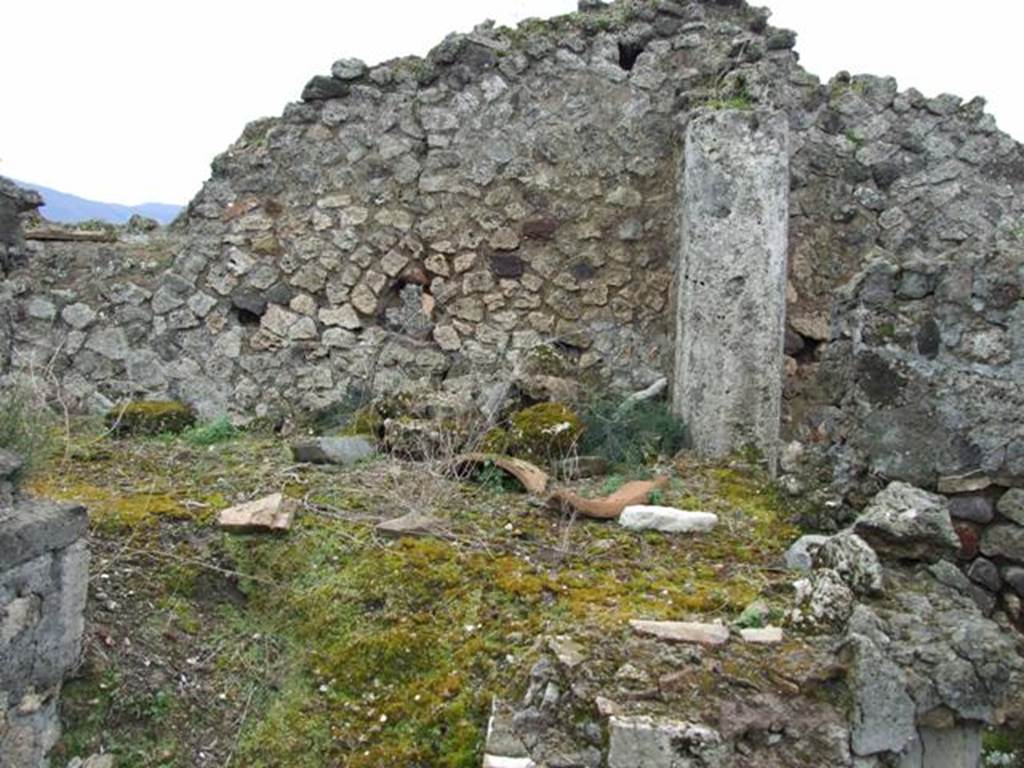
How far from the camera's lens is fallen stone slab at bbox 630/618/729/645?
322 cm

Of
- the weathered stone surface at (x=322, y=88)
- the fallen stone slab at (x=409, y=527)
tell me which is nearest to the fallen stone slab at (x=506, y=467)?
the fallen stone slab at (x=409, y=527)

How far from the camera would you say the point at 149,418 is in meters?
6.43

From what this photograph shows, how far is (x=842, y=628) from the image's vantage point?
3.31 metres

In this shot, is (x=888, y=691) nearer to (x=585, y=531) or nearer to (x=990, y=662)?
(x=990, y=662)

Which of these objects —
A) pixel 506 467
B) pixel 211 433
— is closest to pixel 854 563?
pixel 506 467

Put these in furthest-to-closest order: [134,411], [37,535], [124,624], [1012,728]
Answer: [134,411] → [124,624] → [1012,728] → [37,535]

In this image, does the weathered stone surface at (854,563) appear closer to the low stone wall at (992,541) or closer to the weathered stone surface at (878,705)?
the weathered stone surface at (878,705)

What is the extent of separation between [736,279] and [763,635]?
3.16 metres

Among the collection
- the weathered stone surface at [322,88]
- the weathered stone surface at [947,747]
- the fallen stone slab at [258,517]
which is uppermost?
the weathered stone surface at [322,88]

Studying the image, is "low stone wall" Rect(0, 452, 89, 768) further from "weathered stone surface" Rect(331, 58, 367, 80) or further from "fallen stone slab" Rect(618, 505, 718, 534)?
"weathered stone surface" Rect(331, 58, 367, 80)

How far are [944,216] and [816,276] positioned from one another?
989 mm

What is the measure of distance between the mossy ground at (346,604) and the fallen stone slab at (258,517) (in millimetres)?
64

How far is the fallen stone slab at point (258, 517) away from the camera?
4289 millimetres

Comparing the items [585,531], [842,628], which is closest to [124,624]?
[585,531]
